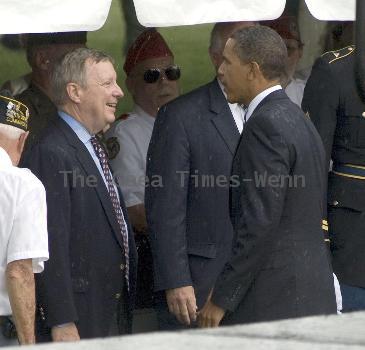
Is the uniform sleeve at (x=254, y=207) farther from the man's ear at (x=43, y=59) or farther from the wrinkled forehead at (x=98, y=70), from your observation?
the man's ear at (x=43, y=59)

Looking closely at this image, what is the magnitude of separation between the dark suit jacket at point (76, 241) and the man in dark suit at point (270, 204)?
0.63m

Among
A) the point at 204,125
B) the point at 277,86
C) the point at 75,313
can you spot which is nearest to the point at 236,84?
the point at 277,86

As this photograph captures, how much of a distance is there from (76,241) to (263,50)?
114 centimetres

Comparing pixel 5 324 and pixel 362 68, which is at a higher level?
pixel 362 68

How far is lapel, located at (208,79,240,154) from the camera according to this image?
6.12m

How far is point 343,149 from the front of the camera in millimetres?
6406

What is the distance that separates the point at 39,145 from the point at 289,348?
2701 mm

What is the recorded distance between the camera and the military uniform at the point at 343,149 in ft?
20.9

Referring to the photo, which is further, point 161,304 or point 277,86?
point 161,304

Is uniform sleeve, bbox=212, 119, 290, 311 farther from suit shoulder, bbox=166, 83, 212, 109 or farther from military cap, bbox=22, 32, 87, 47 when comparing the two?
military cap, bbox=22, 32, 87, 47

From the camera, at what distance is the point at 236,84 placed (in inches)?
214

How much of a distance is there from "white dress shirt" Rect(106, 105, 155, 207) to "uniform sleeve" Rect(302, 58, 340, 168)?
0.89m

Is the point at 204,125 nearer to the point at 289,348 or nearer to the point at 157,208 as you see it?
the point at 157,208

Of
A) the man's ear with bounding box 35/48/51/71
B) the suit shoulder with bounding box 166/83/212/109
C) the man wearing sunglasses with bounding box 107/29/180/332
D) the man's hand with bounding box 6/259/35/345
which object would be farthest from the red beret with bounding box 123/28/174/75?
the man's hand with bounding box 6/259/35/345
